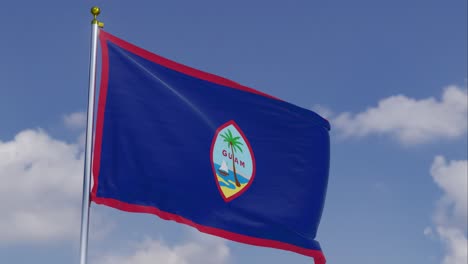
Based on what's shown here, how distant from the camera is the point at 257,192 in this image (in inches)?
667

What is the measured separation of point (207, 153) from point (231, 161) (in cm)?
77

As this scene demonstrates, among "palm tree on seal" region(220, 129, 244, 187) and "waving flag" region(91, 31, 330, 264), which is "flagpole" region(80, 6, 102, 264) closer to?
"waving flag" region(91, 31, 330, 264)

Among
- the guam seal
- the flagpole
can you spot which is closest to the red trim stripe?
the flagpole

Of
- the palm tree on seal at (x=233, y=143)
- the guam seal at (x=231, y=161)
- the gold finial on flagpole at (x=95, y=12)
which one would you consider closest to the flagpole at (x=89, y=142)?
the gold finial on flagpole at (x=95, y=12)

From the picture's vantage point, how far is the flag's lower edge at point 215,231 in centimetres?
1370

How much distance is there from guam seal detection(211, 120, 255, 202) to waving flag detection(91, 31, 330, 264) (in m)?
0.03

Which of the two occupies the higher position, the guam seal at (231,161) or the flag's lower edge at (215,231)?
the guam seal at (231,161)

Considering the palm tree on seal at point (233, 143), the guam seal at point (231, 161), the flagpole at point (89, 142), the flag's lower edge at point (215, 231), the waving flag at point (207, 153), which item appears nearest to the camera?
the flagpole at point (89, 142)

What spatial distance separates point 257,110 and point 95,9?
486cm

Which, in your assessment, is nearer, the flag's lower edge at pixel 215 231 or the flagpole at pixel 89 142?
the flagpole at pixel 89 142

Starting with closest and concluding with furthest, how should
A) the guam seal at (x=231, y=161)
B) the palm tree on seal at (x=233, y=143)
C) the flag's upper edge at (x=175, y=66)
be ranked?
the flag's upper edge at (x=175, y=66) → the guam seal at (x=231, y=161) → the palm tree on seal at (x=233, y=143)

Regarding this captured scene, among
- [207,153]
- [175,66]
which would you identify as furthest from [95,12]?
[207,153]

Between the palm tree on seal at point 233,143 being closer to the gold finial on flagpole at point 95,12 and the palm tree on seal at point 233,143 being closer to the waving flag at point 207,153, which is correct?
the waving flag at point 207,153

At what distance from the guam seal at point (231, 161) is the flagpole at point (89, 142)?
11.4 feet
